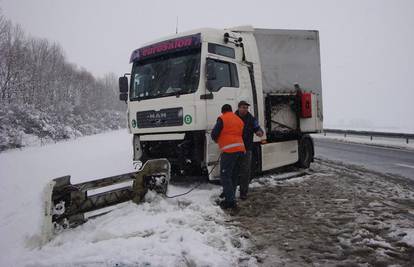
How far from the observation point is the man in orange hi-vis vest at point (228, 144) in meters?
4.86

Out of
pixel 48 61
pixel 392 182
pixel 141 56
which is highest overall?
pixel 48 61

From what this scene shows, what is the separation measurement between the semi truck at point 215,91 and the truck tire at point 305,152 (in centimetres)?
23

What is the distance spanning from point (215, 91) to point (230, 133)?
1209 mm

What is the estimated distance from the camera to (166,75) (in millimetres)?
5914

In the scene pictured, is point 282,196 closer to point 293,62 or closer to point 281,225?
point 281,225

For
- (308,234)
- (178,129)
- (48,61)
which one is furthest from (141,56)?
(48,61)

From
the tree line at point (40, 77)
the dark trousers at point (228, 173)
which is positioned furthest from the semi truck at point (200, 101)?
the tree line at point (40, 77)

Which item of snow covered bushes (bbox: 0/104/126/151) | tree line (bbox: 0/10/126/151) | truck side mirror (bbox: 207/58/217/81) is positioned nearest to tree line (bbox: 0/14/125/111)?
tree line (bbox: 0/10/126/151)

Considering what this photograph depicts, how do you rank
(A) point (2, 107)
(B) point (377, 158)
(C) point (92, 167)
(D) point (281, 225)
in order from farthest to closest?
(A) point (2, 107) → (B) point (377, 158) → (C) point (92, 167) → (D) point (281, 225)

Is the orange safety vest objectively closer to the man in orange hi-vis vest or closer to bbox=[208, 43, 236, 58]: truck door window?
the man in orange hi-vis vest

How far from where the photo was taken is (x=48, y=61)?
39844 millimetres

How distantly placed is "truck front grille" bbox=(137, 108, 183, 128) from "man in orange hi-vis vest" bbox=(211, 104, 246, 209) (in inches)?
39.8

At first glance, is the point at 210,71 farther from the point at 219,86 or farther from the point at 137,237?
the point at 137,237

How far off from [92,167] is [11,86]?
22.2 meters
